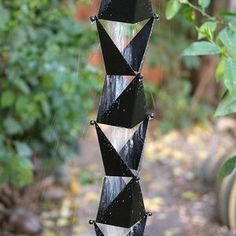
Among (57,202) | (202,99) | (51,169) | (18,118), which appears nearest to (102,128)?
(18,118)

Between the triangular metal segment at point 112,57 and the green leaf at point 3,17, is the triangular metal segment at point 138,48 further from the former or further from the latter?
the green leaf at point 3,17

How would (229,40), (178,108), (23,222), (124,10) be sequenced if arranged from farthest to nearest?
(178,108)
(23,222)
(229,40)
(124,10)

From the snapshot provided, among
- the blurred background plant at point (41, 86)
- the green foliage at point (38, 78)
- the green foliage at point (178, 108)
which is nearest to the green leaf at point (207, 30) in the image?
the blurred background plant at point (41, 86)

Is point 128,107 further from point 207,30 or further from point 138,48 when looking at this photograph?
point 207,30

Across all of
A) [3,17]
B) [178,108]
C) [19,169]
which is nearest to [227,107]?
[3,17]

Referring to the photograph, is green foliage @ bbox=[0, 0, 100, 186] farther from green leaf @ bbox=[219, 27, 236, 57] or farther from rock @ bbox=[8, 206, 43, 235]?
green leaf @ bbox=[219, 27, 236, 57]

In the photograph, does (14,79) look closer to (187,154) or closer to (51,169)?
(51,169)

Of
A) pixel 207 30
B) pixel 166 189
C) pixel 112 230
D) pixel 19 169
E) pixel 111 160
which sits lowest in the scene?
pixel 166 189
